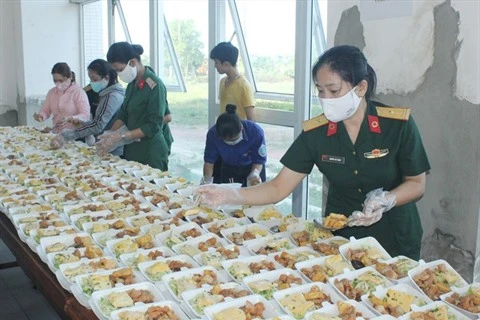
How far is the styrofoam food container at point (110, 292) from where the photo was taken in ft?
4.32

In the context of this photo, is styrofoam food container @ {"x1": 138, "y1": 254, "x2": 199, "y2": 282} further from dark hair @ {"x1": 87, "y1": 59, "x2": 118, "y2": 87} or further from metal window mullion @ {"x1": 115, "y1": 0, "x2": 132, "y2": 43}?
metal window mullion @ {"x1": 115, "y1": 0, "x2": 132, "y2": 43}

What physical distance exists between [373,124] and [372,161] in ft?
0.43

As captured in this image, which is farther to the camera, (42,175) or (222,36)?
(222,36)

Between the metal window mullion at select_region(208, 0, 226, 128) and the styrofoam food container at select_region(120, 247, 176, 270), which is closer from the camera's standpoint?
the styrofoam food container at select_region(120, 247, 176, 270)

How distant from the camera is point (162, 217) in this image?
206cm

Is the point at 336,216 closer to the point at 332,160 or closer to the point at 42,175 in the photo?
the point at 332,160

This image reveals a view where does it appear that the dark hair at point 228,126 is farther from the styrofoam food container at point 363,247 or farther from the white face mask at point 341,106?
the styrofoam food container at point 363,247

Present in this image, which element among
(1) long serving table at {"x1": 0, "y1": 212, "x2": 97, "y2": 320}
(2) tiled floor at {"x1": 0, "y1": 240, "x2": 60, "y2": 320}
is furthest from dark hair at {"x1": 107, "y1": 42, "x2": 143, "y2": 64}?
(2) tiled floor at {"x1": 0, "y1": 240, "x2": 60, "y2": 320}

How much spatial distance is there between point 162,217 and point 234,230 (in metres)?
0.34

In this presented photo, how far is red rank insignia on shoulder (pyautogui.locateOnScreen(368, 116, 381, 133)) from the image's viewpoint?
6.22ft

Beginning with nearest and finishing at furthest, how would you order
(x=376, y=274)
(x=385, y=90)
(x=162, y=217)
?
(x=376, y=274)
(x=162, y=217)
(x=385, y=90)

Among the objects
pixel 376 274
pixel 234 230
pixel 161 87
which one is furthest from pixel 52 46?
pixel 376 274

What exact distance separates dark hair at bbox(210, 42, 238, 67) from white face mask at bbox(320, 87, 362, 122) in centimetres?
198

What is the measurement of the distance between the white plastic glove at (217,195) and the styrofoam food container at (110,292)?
0.58 meters
